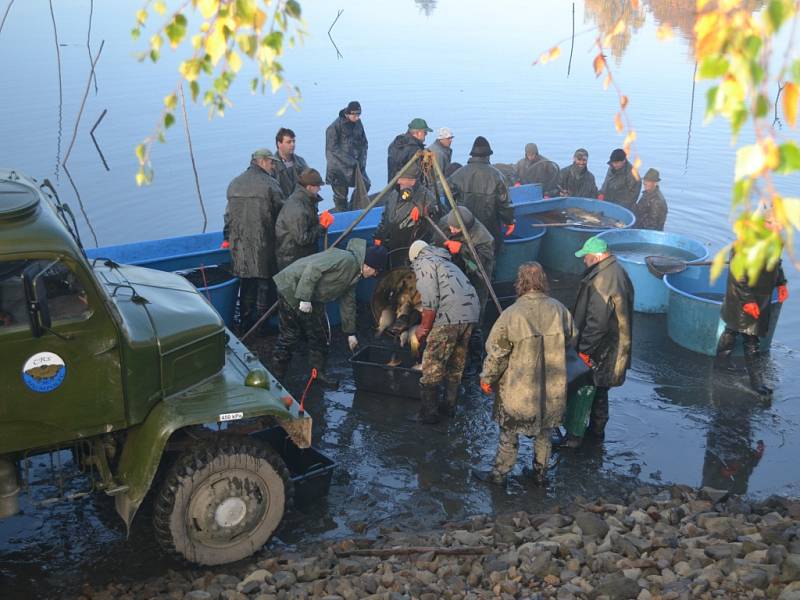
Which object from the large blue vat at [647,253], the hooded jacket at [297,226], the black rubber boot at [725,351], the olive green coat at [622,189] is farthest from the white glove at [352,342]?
the olive green coat at [622,189]

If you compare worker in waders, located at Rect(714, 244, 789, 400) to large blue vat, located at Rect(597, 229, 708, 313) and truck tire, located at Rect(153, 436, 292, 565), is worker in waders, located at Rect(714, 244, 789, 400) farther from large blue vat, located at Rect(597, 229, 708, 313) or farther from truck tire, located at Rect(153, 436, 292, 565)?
truck tire, located at Rect(153, 436, 292, 565)

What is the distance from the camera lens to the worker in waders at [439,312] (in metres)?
8.72

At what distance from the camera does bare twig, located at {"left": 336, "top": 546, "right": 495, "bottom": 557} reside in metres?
6.60

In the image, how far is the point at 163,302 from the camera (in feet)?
23.0

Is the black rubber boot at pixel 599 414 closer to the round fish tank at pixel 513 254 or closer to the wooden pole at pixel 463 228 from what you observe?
the wooden pole at pixel 463 228

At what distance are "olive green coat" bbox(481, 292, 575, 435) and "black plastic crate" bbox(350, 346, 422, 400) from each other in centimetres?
183

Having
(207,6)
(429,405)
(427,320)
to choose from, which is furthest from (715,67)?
(429,405)

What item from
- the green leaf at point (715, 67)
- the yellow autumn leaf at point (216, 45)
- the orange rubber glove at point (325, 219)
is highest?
the yellow autumn leaf at point (216, 45)

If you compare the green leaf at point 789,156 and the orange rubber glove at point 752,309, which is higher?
the green leaf at point 789,156

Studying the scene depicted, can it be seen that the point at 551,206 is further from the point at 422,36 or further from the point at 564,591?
the point at 422,36

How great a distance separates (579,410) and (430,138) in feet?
64.4

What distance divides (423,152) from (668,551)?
5.15 metres

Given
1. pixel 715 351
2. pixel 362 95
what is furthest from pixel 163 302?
pixel 362 95

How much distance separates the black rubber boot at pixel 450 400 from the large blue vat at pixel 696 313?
10.8 ft
